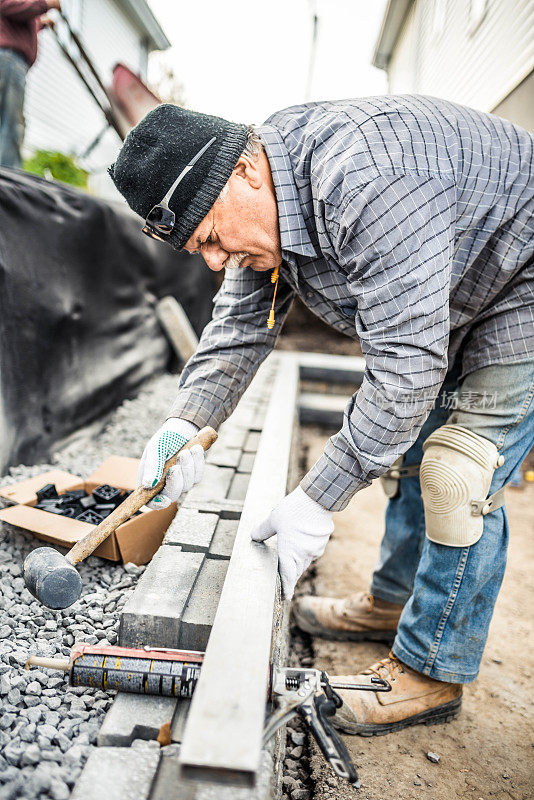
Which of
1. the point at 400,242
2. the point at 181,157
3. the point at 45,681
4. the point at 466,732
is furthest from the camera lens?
the point at 466,732

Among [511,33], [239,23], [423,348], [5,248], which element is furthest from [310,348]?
[423,348]

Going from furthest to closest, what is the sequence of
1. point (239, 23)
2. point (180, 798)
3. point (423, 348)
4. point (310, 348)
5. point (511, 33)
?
point (239, 23)
point (310, 348)
point (511, 33)
point (423, 348)
point (180, 798)

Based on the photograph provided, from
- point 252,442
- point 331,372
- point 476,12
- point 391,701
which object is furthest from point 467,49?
point 391,701

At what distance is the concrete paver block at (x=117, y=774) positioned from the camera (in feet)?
3.93

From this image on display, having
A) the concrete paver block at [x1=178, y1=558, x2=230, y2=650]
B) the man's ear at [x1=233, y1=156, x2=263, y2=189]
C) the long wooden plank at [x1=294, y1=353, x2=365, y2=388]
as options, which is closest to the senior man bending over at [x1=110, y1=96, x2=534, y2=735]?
the man's ear at [x1=233, y1=156, x2=263, y2=189]

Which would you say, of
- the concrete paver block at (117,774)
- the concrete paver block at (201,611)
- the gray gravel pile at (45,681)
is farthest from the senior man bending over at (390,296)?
the concrete paver block at (117,774)

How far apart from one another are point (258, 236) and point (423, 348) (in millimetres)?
596

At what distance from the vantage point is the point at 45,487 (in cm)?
241

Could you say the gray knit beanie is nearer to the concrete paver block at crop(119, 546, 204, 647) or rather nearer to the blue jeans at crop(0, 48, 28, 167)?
the concrete paver block at crop(119, 546, 204, 647)

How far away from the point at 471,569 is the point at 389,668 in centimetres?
52

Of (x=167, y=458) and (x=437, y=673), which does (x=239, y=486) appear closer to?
(x=167, y=458)

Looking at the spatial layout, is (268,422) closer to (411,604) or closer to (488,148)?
(411,604)

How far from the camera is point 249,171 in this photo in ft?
5.14

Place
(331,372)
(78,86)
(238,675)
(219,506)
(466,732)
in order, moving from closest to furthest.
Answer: (238,675)
(466,732)
(219,506)
(331,372)
(78,86)
